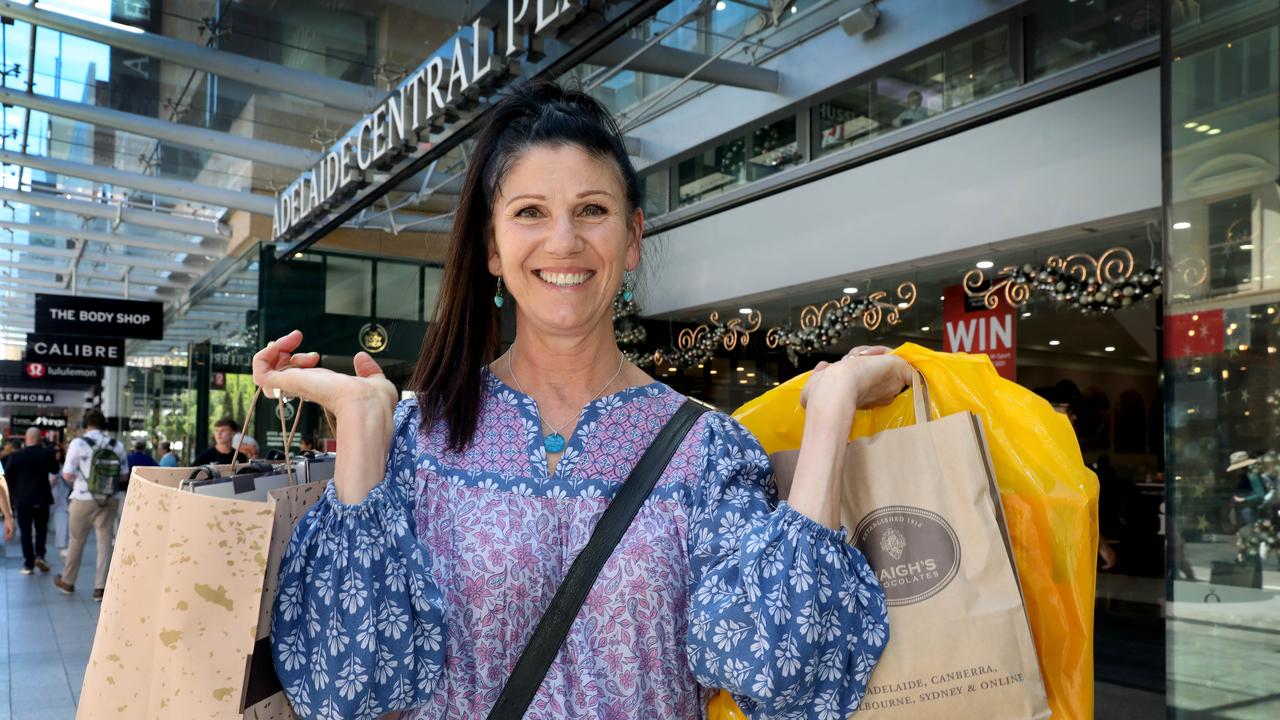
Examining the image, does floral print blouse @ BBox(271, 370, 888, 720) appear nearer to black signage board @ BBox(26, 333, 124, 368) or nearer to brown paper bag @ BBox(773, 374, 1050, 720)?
brown paper bag @ BBox(773, 374, 1050, 720)

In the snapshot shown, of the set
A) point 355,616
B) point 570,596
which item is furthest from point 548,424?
point 355,616

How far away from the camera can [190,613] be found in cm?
125

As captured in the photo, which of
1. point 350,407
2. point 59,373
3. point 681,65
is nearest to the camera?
point 350,407

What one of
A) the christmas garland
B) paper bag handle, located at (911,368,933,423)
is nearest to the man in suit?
the christmas garland

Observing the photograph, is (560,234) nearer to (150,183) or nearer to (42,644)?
(42,644)

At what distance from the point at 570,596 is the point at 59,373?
24.4 m

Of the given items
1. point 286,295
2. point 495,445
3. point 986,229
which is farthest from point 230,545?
point 286,295

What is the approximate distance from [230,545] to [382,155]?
613 cm

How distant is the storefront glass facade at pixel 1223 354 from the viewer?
294 centimetres

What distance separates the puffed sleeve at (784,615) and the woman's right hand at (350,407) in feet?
1.56

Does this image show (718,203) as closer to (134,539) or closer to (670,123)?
(670,123)

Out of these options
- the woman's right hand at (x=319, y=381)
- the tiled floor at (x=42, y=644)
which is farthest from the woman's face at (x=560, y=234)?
the tiled floor at (x=42, y=644)

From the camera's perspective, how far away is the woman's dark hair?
5.08 ft

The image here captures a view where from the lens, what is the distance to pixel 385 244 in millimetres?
11391
